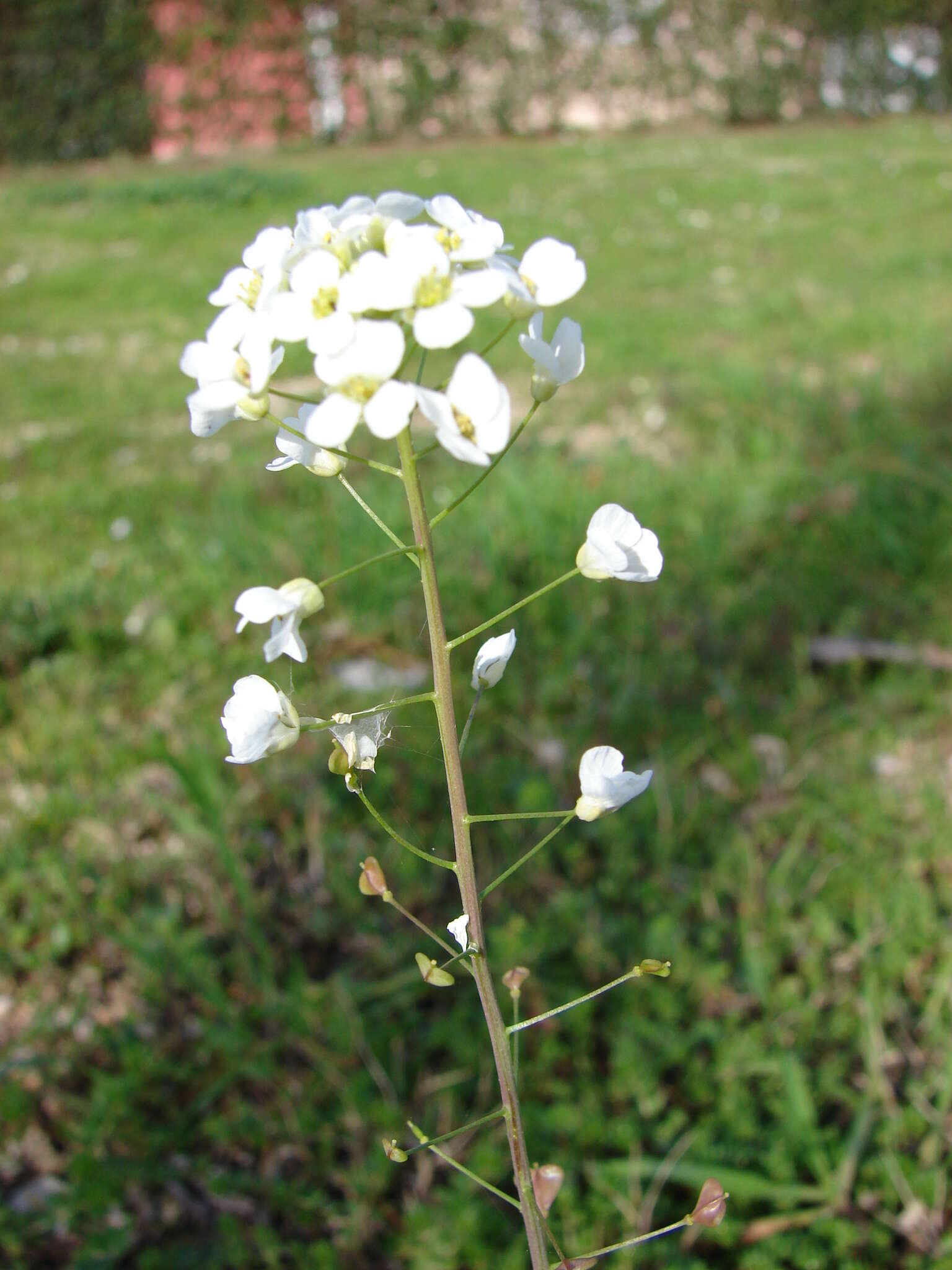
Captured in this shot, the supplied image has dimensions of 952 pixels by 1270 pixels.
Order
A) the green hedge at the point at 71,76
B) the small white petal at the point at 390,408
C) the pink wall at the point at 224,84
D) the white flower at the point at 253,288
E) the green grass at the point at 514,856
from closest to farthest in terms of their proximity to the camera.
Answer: the small white petal at the point at 390,408 → the white flower at the point at 253,288 → the green grass at the point at 514,856 → the green hedge at the point at 71,76 → the pink wall at the point at 224,84

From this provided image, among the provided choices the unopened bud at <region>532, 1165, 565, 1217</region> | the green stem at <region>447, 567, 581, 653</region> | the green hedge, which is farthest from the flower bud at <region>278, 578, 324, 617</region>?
the green hedge

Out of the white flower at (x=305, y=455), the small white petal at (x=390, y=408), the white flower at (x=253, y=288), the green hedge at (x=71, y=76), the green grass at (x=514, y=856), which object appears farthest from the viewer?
the green hedge at (x=71, y=76)

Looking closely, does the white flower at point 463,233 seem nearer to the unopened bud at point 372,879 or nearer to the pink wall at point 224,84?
the unopened bud at point 372,879

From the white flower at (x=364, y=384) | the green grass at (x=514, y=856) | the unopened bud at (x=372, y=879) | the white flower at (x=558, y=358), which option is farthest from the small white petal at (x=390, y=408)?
the green grass at (x=514, y=856)

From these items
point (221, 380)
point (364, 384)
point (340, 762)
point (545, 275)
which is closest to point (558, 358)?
point (545, 275)

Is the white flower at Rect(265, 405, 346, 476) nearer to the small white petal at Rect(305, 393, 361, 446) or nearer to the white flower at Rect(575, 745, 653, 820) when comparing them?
the small white petal at Rect(305, 393, 361, 446)

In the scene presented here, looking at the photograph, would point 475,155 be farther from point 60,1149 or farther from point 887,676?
point 60,1149

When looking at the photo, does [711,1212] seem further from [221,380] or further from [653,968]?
[221,380]
